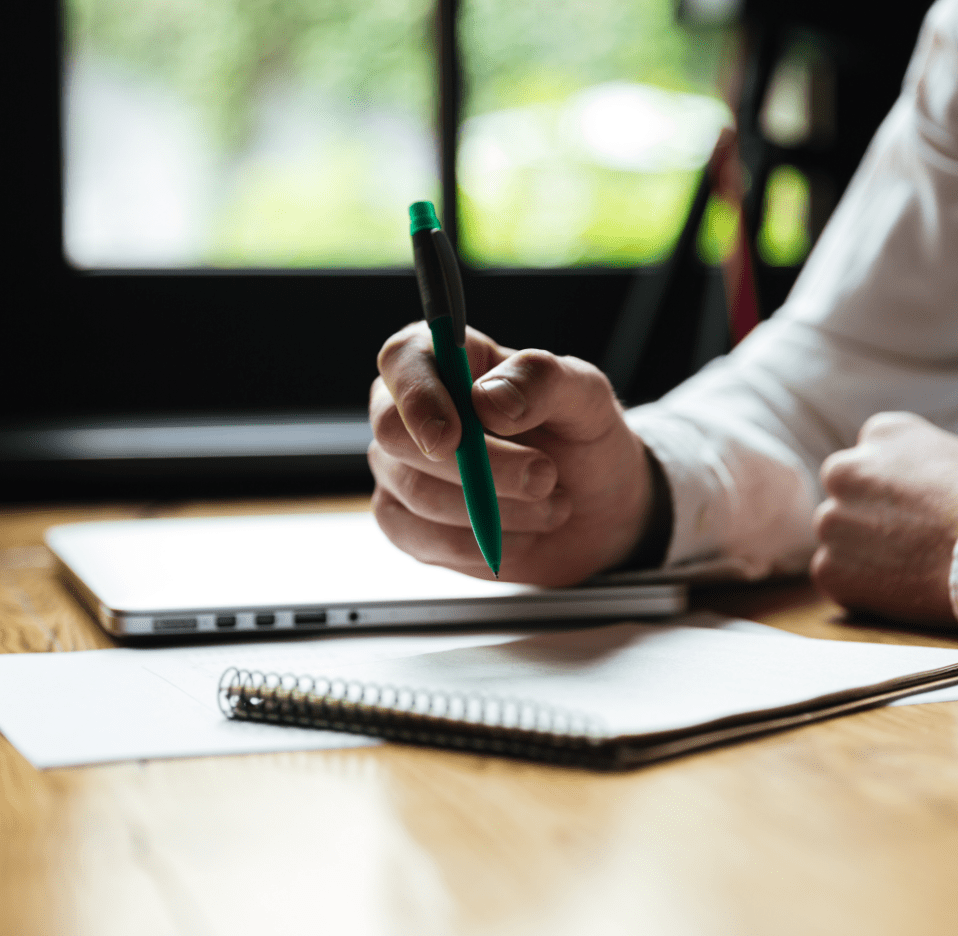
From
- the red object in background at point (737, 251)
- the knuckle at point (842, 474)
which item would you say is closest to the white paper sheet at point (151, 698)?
the knuckle at point (842, 474)

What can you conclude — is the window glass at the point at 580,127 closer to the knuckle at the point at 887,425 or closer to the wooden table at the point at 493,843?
the knuckle at the point at 887,425

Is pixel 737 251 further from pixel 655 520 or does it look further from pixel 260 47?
pixel 655 520

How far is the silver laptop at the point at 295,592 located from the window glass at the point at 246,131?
3.56 ft

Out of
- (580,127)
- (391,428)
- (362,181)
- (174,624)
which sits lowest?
(174,624)

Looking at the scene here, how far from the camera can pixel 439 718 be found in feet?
1.14

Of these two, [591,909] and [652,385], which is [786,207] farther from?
[591,909]

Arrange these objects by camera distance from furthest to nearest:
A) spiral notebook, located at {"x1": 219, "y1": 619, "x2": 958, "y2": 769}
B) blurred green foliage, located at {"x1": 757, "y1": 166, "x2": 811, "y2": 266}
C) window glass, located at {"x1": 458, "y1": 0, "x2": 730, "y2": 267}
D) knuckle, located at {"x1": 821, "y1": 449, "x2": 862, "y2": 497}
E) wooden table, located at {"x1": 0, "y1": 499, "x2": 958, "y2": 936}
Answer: blurred green foliage, located at {"x1": 757, "y1": 166, "x2": 811, "y2": 266} → window glass, located at {"x1": 458, "y1": 0, "x2": 730, "y2": 267} → knuckle, located at {"x1": 821, "y1": 449, "x2": 862, "y2": 497} → spiral notebook, located at {"x1": 219, "y1": 619, "x2": 958, "y2": 769} → wooden table, located at {"x1": 0, "y1": 499, "x2": 958, "y2": 936}

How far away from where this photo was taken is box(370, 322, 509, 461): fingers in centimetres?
44

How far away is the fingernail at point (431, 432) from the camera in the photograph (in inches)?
17.1

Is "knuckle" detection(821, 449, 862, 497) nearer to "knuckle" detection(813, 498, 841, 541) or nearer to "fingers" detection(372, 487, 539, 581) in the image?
"knuckle" detection(813, 498, 841, 541)

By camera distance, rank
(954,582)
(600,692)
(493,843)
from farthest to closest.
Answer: (954,582) < (600,692) < (493,843)

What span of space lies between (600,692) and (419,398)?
0.14 m

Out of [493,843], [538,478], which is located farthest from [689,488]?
[493,843]

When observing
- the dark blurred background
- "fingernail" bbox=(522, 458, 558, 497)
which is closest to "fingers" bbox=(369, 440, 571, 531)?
"fingernail" bbox=(522, 458, 558, 497)
